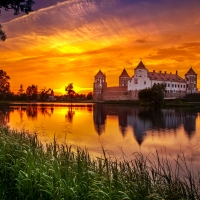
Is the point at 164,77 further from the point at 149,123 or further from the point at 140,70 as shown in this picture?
the point at 149,123

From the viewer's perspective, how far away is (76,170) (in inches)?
239

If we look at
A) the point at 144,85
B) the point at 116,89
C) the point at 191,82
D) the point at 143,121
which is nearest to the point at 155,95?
the point at 144,85

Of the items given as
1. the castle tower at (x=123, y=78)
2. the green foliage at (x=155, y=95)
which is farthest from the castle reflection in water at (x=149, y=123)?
the castle tower at (x=123, y=78)

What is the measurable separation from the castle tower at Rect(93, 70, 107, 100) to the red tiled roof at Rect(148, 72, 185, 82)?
72.5ft

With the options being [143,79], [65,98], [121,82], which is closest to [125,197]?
[143,79]

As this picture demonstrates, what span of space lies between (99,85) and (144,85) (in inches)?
916

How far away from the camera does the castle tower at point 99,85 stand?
4210 inches

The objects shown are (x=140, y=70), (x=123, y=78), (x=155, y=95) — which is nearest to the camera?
(x=155, y=95)

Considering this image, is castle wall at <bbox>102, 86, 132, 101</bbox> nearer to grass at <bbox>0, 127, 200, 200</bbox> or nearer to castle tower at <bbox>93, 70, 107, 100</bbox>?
castle tower at <bbox>93, 70, 107, 100</bbox>

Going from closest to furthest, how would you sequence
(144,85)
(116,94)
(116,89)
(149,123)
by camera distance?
(149,123) → (144,85) → (116,94) → (116,89)

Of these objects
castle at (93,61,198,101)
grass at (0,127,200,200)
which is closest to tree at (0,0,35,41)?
grass at (0,127,200,200)

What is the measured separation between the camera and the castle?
90.9m

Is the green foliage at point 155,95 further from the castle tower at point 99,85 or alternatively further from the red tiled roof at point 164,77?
the castle tower at point 99,85

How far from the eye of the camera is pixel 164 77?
95.5 meters
